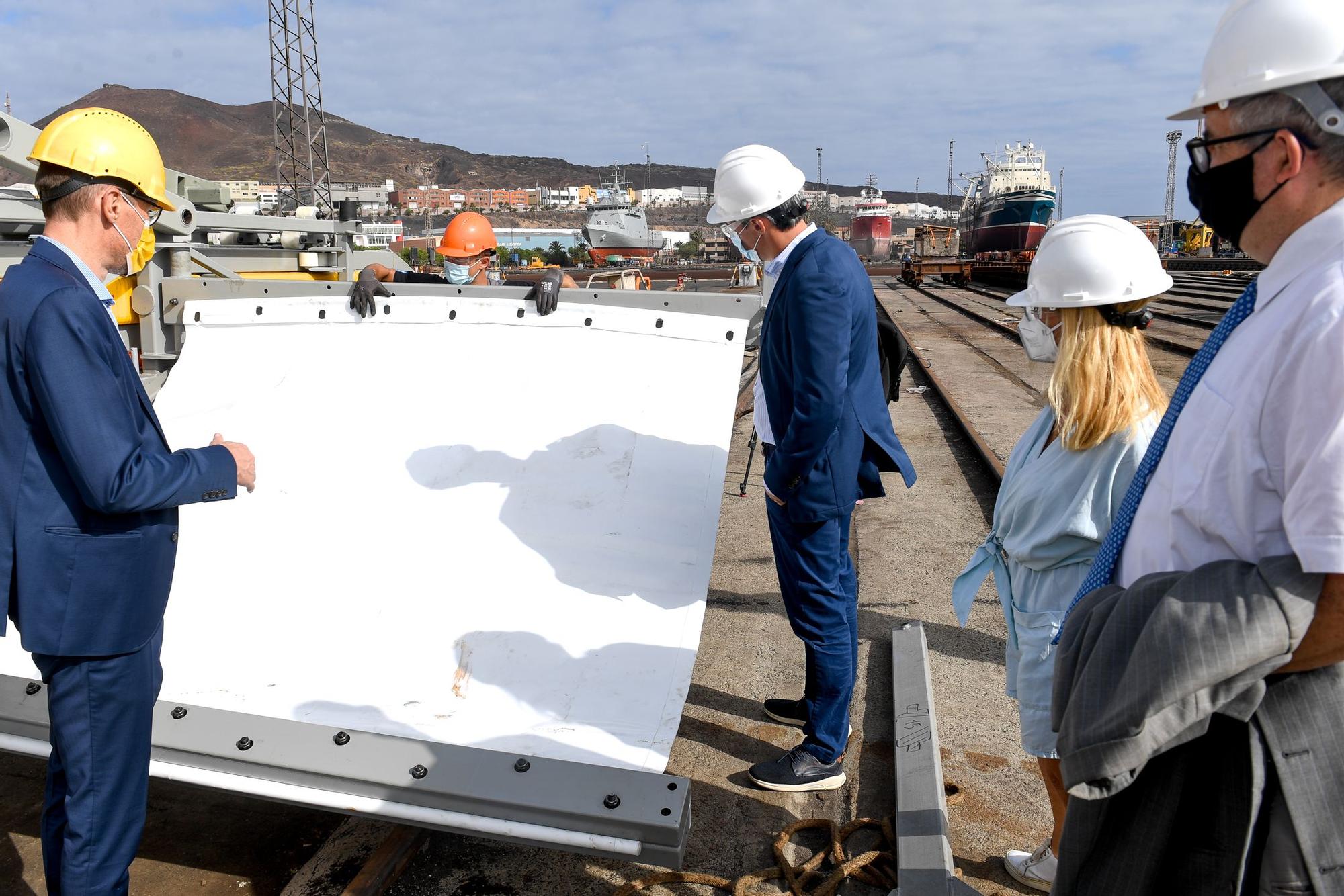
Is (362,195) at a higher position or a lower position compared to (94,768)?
higher

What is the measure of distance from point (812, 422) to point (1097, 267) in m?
0.96

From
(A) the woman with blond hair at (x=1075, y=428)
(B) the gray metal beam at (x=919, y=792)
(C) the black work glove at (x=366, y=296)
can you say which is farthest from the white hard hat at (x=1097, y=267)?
(C) the black work glove at (x=366, y=296)

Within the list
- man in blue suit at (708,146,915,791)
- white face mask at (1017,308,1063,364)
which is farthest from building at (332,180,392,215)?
white face mask at (1017,308,1063,364)

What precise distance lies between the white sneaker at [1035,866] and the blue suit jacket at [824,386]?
3.75ft

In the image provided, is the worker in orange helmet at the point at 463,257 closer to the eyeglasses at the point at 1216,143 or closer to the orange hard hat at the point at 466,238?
the orange hard hat at the point at 466,238

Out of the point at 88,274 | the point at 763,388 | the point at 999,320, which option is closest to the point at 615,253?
the point at 999,320

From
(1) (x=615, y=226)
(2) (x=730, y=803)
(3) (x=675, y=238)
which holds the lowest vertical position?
(2) (x=730, y=803)

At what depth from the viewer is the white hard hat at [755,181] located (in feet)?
9.86

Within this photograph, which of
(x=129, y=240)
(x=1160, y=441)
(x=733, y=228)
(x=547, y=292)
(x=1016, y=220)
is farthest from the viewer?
(x=1016, y=220)

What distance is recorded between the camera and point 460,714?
274 cm

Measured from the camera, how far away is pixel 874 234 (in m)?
106

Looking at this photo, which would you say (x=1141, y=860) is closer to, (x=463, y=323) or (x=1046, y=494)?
(x=1046, y=494)

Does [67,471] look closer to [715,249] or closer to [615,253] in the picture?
[615,253]

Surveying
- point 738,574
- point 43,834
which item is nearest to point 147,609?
point 43,834
